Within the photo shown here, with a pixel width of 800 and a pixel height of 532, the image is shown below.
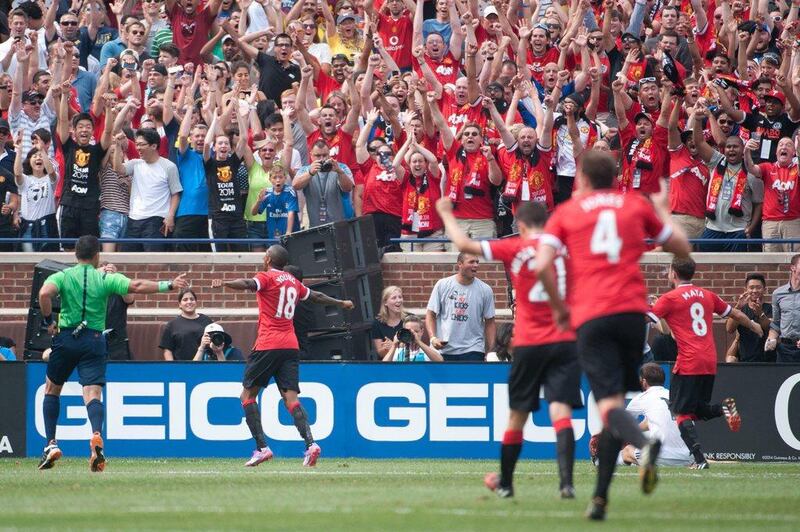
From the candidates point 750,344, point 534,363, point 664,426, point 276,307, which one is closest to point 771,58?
point 750,344

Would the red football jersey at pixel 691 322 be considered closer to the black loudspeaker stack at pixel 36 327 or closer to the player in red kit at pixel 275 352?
the player in red kit at pixel 275 352

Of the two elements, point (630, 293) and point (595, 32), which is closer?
point (630, 293)

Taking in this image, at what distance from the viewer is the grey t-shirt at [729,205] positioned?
19047 millimetres

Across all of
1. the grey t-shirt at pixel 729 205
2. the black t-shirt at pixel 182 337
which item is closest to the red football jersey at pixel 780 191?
the grey t-shirt at pixel 729 205

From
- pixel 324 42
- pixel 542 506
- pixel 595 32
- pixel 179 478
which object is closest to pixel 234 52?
pixel 324 42

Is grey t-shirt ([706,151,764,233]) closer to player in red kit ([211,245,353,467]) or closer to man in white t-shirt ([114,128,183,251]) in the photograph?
player in red kit ([211,245,353,467])

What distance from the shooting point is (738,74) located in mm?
21297

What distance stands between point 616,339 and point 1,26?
1788 cm

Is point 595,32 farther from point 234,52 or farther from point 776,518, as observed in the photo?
point 776,518

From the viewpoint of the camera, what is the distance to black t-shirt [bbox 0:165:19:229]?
19.4 metres

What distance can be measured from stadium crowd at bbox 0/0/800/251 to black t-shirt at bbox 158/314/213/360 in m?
1.49

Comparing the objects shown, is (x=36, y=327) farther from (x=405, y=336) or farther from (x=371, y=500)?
(x=371, y=500)

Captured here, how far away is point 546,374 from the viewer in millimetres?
10062

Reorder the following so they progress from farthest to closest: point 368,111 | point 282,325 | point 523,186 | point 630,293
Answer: point 368,111
point 523,186
point 282,325
point 630,293
